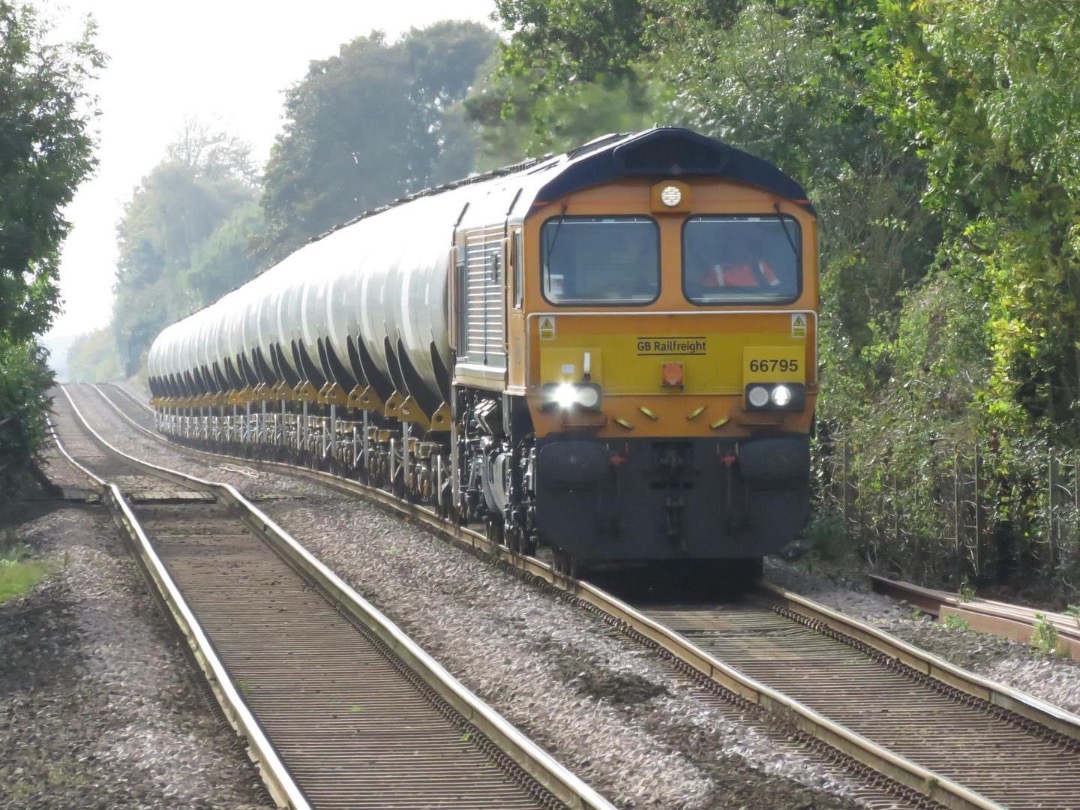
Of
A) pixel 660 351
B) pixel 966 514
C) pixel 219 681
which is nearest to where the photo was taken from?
pixel 219 681

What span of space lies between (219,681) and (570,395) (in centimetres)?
364

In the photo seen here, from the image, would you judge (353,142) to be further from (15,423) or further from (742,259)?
(742,259)

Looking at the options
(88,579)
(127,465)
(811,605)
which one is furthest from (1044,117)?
(127,465)

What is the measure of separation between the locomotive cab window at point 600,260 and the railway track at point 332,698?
2806mm

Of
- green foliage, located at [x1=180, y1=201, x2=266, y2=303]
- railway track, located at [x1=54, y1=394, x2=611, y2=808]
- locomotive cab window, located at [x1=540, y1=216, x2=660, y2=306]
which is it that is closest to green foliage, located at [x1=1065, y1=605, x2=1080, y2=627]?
locomotive cab window, located at [x1=540, y1=216, x2=660, y2=306]

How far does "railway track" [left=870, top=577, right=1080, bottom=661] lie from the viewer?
9.49 metres

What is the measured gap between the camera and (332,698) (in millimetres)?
9031

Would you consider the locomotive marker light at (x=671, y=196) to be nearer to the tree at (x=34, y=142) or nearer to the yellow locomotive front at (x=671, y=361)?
the yellow locomotive front at (x=671, y=361)

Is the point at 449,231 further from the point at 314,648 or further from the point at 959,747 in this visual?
the point at 959,747

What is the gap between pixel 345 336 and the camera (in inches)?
846

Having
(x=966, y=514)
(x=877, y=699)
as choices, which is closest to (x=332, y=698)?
(x=877, y=699)

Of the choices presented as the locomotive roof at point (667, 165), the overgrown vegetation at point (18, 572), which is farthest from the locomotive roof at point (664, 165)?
the overgrown vegetation at point (18, 572)

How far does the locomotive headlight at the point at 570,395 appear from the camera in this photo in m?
11.7

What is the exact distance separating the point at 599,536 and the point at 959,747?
14.8ft
